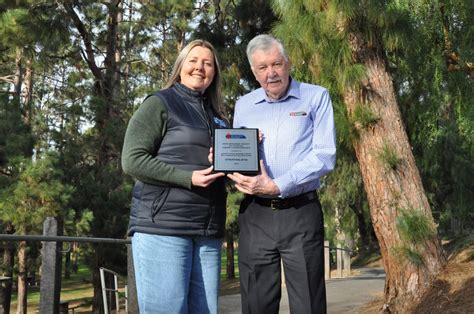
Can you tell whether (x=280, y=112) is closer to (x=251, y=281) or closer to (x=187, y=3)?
(x=251, y=281)

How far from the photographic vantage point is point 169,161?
2.10 m

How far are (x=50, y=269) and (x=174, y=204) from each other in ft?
5.91

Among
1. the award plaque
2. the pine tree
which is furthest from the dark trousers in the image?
the pine tree

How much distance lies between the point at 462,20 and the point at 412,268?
2579 mm

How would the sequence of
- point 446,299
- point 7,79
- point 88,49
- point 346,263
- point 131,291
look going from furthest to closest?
point 7,79
point 88,49
point 346,263
point 446,299
point 131,291

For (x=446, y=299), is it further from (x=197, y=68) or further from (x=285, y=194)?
(x=197, y=68)

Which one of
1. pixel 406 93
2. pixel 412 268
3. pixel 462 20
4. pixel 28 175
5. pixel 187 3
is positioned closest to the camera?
pixel 412 268

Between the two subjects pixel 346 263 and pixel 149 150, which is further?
pixel 346 263

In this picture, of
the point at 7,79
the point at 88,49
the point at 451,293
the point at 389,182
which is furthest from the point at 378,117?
the point at 7,79

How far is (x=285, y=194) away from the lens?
2170 millimetres

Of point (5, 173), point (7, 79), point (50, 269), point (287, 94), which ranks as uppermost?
point (7, 79)

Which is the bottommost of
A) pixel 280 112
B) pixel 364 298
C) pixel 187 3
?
pixel 364 298

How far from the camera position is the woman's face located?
221 centimetres

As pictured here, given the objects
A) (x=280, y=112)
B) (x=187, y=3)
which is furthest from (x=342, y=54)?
(x=187, y=3)
